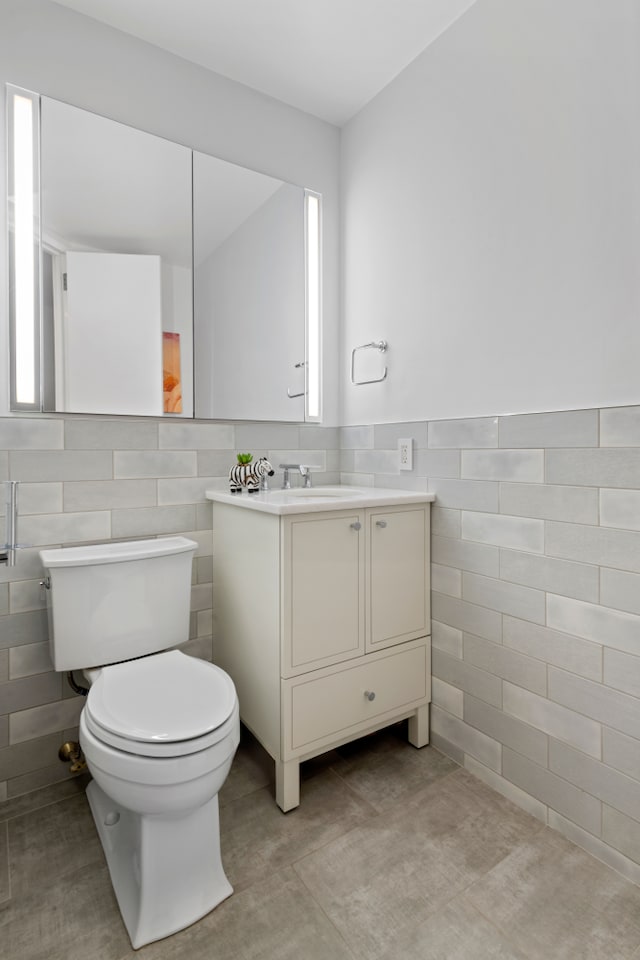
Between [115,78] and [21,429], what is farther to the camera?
[115,78]

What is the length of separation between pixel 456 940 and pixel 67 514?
1562mm

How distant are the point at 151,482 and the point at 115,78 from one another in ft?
4.59

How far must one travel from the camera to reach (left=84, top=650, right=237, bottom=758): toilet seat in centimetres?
111

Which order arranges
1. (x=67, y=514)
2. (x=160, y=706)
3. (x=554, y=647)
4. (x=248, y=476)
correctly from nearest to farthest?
(x=160, y=706)
(x=554, y=647)
(x=67, y=514)
(x=248, y=476)

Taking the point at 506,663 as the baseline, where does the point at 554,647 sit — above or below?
above

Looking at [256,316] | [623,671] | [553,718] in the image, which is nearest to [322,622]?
[553,718]

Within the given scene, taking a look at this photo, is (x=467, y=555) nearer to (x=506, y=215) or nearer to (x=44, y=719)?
(x=506, y=215)

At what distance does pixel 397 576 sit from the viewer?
5.72ft

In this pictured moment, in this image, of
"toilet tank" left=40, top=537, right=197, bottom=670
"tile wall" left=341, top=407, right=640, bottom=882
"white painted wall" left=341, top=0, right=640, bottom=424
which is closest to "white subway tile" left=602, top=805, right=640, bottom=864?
"tile wall" left=341, top=407, right=640, bottom=882

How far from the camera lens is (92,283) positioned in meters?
1.68

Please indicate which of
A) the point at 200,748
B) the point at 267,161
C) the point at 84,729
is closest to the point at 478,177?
the point at 267,161

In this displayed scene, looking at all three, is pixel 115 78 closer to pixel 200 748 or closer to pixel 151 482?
pixel 151 482

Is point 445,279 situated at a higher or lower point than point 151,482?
higher

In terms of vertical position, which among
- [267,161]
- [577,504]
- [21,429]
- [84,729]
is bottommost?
[84,729]
